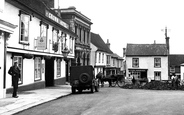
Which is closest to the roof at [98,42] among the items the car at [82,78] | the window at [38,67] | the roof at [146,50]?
the roof at [146,50]

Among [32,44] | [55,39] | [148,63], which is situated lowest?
[148,63]

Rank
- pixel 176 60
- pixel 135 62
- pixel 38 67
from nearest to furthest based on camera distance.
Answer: pixel 38 67 → pixel 135 62 → pixel 176 60

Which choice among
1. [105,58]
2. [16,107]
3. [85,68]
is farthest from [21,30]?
[105,58]

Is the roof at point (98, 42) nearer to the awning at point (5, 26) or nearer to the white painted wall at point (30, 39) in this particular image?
the white painted wall at point (30, 39)

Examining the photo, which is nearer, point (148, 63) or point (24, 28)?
point (24, 28)

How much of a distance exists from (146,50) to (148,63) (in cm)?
308

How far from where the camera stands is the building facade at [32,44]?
669 inches

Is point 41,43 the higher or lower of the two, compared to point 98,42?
lower

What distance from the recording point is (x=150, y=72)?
170 feet

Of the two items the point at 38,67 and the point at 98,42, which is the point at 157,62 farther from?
the point at 38,67

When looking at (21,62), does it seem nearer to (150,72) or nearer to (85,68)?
(85,68)

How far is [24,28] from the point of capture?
18.8 meters

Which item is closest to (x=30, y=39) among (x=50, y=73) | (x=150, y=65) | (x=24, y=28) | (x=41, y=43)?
Answer: (x=41, y=43)

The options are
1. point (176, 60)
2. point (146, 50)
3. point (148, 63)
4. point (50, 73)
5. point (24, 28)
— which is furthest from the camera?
point (176, 60)
